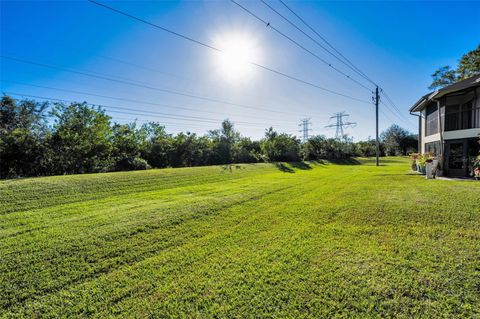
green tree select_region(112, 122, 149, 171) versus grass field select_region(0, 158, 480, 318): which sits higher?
green tree select_region(112, 122, 149, 171)

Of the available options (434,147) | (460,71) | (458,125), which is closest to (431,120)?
(434,147)

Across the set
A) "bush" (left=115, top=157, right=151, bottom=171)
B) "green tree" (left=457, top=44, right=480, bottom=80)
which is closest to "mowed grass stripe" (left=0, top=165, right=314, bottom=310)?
"bush" (left=115, top=157, right=151, bottom=171)

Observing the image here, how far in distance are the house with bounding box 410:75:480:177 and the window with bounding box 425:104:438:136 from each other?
805 millimetres

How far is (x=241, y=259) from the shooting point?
9.61 ft

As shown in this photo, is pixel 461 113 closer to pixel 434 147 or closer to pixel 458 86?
pixel 458 86

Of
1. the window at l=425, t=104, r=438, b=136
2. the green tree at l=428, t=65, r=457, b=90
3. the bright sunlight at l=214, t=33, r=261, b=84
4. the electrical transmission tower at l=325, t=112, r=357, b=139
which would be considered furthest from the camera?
the electrical transmission tower at l=325, t=112, r=357, b=139

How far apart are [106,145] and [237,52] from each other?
9.35 meters

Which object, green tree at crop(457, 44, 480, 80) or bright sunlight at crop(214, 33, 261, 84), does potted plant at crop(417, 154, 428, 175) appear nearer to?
bright sunlight at crop(214, 33, 261, 84)

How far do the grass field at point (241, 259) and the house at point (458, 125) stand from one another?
18.3 feet

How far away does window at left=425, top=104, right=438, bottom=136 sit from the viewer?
1149 cm

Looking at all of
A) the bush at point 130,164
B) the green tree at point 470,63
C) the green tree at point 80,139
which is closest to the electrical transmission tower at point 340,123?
the green tree at point 470,63

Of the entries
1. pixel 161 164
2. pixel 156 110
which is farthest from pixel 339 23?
pixel 156 110

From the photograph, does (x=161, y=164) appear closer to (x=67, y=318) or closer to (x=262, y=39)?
(x=262, y=39)

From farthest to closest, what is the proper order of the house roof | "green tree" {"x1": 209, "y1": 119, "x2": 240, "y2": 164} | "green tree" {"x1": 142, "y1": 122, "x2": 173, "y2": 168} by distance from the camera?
"green tree" {"x1": 209, "y1": 119, "x2": 240, "y2": 164} < "green tree" {"x1": 142, "y1": 122, "x2": 173, "y2": 168} < the house roof
